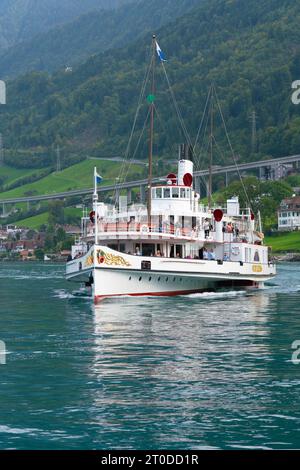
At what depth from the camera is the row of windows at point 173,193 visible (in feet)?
267

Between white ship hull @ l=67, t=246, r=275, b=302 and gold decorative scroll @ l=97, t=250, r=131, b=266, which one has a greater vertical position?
gold decorative scroll @ l=97, t=250, r=131, b=266

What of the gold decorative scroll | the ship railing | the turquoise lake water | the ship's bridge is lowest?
the turquoise lake water

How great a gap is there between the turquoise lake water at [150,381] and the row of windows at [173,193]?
21.2m

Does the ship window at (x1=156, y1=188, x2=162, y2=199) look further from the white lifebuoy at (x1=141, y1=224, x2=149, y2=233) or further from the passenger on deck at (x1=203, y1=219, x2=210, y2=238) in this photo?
the white lifebuoy at (x1=141, y1=224, x2=149, y2=233)


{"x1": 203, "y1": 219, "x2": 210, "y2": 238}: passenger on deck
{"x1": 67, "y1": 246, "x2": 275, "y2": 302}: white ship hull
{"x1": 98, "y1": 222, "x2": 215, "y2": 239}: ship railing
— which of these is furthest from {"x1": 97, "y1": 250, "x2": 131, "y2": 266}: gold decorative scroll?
{"x1": 203, "y1": 219, "x2": 210, "y2": 238}: passenger on deck

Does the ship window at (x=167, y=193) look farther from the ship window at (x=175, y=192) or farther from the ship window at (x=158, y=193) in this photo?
the ship window at (x=158, y=193)

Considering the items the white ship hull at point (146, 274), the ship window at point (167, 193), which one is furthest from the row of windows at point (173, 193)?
the white ship hull at point (146, 274)

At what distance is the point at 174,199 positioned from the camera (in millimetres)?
81062

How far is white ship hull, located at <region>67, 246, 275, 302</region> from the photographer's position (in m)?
70.8

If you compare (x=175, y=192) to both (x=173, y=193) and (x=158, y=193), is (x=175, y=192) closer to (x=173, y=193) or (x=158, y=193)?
(x=173, y=193)

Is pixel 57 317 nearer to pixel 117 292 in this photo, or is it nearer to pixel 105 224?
pixel 117 292

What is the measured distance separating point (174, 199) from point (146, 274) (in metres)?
9.88

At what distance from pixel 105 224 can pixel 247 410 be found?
47.5m

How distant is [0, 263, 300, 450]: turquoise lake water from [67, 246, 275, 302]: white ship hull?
370 inches
